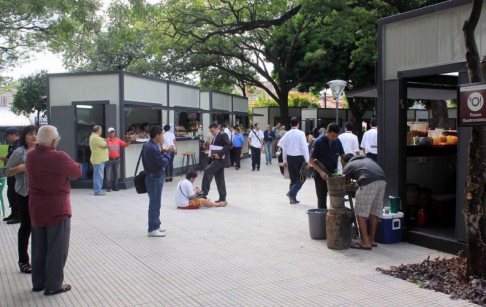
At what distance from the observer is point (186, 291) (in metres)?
5.35

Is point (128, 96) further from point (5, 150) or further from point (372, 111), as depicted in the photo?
point (372, 111)

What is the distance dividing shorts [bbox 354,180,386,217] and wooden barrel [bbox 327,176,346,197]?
232mm

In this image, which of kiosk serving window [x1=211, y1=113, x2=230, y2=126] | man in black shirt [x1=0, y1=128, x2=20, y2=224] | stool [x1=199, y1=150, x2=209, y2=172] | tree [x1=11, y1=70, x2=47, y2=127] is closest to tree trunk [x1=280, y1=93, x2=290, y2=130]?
kiosk serving window [x1=211, y1=113, x2=230, y2=126]

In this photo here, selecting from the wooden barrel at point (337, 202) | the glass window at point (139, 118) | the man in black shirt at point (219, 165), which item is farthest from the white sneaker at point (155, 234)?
the glass window at point (139, 118)

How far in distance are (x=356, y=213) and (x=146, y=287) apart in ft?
10.5

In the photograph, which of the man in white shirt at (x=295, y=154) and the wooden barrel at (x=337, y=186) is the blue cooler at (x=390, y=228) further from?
the man in white shirt at (x=295, y=154)

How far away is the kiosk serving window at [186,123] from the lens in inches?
726

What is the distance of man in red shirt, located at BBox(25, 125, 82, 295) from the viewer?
16.8ft

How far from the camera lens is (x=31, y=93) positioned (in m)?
30.5

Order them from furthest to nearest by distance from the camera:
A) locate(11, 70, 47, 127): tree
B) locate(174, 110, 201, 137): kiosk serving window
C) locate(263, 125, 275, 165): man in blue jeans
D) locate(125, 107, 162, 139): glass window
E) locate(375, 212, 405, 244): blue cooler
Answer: locate(11, 70, 47, 127): tree
locate(263, 125, 275, 165): man in blue jeans
locate(174, 110, 201, 137): kiosk serving window
locate(125, 107, 162, 139): glass window
locate(375, 212, 405, 244): blue cooler

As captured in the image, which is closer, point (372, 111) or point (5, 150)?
point (5, 150)

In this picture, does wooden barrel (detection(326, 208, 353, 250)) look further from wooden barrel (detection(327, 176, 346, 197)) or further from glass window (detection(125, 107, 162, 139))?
glass window (detection(125, 107, 162, 139))

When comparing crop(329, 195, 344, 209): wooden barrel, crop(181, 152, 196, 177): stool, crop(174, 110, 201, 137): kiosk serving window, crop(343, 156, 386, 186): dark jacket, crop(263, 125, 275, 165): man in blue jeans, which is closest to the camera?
crop(343, 156, 386, 186): dark jacket

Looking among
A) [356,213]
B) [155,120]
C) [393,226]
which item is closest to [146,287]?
[356,213]
